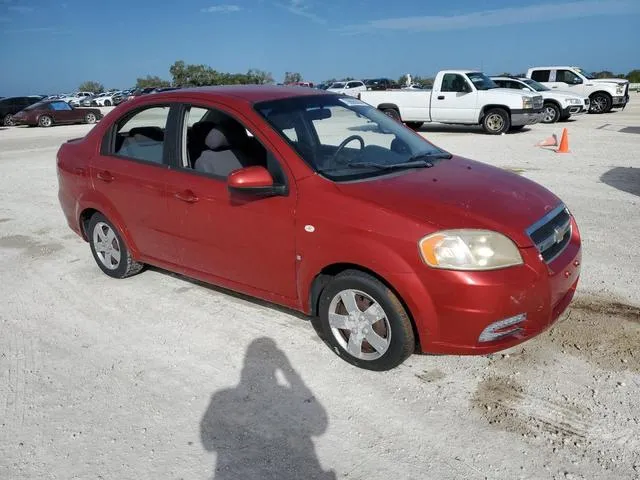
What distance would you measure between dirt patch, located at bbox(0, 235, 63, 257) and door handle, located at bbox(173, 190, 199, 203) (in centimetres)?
280

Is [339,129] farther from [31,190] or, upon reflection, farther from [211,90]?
[31,190]

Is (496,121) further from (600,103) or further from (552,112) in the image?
(600,103)

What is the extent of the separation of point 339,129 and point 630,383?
9.13ft

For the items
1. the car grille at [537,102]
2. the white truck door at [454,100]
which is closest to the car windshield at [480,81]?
the white truck door at [454,100]

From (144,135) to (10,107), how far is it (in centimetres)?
2962

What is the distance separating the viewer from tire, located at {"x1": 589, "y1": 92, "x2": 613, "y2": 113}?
2236cm

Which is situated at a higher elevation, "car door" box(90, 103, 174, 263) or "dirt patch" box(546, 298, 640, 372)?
"car door" box(90, 103, 174, 263)

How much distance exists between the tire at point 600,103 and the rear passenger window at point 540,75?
2098 mm

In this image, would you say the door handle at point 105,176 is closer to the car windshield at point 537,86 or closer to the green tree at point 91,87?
the car windshield at point 537,86

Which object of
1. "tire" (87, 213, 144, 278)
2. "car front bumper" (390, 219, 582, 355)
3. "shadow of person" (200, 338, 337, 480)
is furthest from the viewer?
"tire" (87, 213, 144, 278)

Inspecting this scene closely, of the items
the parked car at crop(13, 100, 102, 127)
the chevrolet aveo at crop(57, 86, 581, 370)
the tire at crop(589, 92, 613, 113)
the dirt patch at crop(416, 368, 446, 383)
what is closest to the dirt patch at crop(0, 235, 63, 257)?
the chevrolet aveo at crop(57, 86, 581, 370)

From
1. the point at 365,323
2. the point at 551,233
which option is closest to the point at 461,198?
the point at 551,233

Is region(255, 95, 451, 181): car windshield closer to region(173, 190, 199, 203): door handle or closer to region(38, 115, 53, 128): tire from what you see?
region(173, 190, 199, 203): door handle

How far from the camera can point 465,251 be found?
3.02 metres
